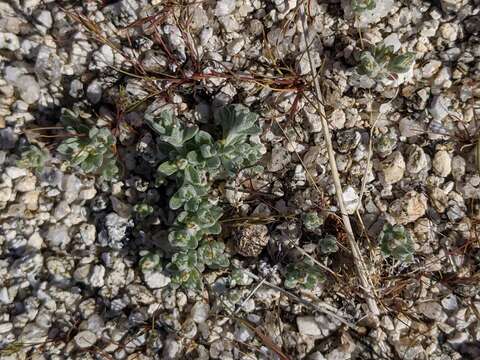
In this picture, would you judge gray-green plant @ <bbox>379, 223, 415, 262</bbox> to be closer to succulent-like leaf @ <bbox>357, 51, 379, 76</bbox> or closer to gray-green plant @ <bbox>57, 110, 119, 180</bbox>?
succulent-like leaf @ <bbox>357, 51, 379, 76</bbox>

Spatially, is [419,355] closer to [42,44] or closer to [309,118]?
[309,118]

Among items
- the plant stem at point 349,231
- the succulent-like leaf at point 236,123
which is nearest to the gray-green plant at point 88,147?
the succulent-like leaf at point 236,123

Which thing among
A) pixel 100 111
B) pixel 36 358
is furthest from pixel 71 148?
pixel 36 358

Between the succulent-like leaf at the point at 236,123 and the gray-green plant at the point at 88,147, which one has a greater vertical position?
the gray-green plant at the point at 88,147

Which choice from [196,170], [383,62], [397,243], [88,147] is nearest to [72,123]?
[88,147]

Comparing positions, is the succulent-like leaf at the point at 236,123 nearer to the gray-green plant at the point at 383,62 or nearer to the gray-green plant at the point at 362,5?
the gray-green plant at the point at 383,62

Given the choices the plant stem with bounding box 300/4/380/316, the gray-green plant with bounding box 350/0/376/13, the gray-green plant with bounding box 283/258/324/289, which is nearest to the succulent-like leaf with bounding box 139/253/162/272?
the gray-green plant with bounding box 283/258/324/289

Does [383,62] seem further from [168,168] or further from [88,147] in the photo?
[88,147]
